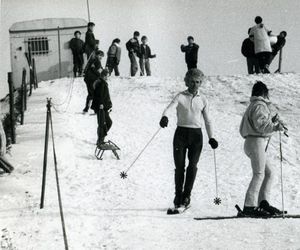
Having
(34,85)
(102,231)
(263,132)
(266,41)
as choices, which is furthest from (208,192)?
(34,85)

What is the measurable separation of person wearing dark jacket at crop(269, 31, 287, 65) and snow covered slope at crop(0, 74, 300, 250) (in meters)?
2.41

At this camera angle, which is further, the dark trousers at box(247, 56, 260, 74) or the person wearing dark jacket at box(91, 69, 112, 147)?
the dark trousers at box(247, 56, 260, 74)

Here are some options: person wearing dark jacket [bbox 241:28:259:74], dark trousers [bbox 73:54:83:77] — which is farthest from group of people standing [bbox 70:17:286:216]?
dark trousers [bbox 73:54:83:77]

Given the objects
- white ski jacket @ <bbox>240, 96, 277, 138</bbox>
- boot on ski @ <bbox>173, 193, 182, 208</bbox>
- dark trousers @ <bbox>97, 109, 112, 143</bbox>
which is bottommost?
boot on ski @ <bbox>173, 193, 182, 208</bbox>

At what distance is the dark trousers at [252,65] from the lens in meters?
20.4

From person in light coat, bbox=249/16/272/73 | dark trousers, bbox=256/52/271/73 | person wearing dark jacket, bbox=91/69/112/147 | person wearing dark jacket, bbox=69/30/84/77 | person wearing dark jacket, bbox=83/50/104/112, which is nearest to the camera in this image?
person wearing dark jacket, bbox=91/69/112/147

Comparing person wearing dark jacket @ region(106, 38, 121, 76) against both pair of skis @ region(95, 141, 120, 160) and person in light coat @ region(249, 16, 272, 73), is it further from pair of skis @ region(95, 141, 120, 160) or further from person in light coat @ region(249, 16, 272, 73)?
pair of skis @ region(95, 141, 120, 160)

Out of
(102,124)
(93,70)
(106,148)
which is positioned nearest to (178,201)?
(106,148)

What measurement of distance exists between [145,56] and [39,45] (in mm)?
4775

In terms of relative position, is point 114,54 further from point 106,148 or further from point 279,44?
point 106,148

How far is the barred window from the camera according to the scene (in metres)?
24.0

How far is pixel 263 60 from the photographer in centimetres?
1978

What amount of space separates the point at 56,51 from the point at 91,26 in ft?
7.96

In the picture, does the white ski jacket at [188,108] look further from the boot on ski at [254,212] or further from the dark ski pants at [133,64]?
the dark ski pants at [133,64]
